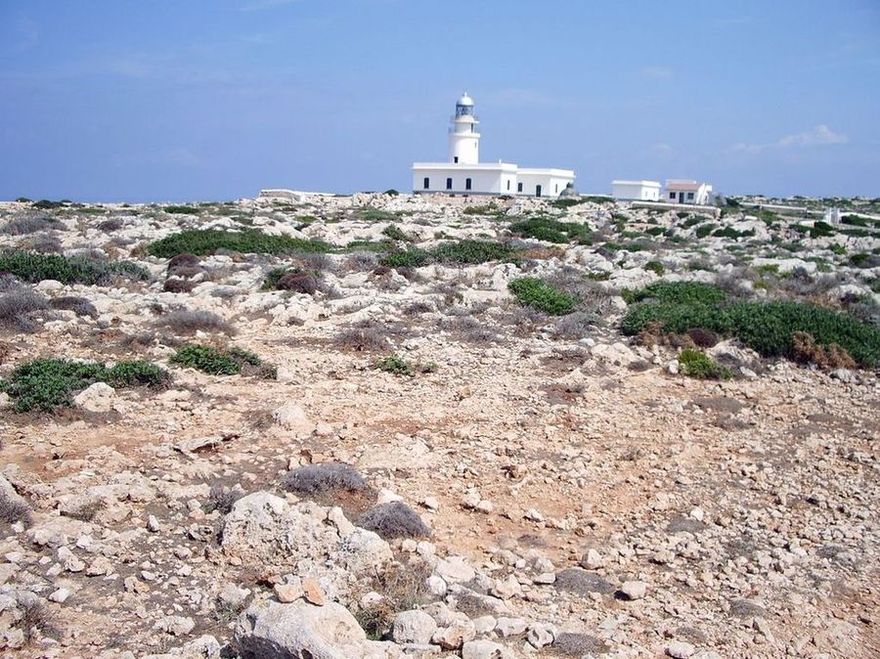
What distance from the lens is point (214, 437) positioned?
746 cm

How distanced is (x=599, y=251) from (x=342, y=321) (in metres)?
12.2

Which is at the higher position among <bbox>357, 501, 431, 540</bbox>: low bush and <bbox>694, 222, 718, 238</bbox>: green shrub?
<bbox>694, 222, 718, 238</bbox>: green shrub

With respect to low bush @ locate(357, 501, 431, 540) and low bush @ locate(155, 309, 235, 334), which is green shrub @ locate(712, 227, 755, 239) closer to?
low bush @ locate(155, 309, 235, 334)

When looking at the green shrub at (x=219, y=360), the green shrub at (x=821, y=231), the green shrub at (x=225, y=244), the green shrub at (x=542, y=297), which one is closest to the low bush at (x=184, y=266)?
the green shrub at (x=225, y=244)

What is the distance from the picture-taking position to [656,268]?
61.4 ft

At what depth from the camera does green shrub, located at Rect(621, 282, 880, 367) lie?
463 inches

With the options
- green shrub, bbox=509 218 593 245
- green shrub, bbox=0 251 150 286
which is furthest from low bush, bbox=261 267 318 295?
green shrub, bbox=509 218 593 245

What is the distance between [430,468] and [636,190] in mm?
65902

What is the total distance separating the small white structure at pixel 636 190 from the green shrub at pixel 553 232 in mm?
40672

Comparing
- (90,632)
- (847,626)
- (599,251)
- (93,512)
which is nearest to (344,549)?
(90,632)

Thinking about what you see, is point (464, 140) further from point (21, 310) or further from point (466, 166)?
point (21, 310)

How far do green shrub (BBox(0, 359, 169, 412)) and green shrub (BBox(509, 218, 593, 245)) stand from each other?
19.0m

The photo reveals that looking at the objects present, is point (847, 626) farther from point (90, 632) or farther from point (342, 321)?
point (342, 321)

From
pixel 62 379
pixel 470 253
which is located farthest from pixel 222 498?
pixel 470 253
